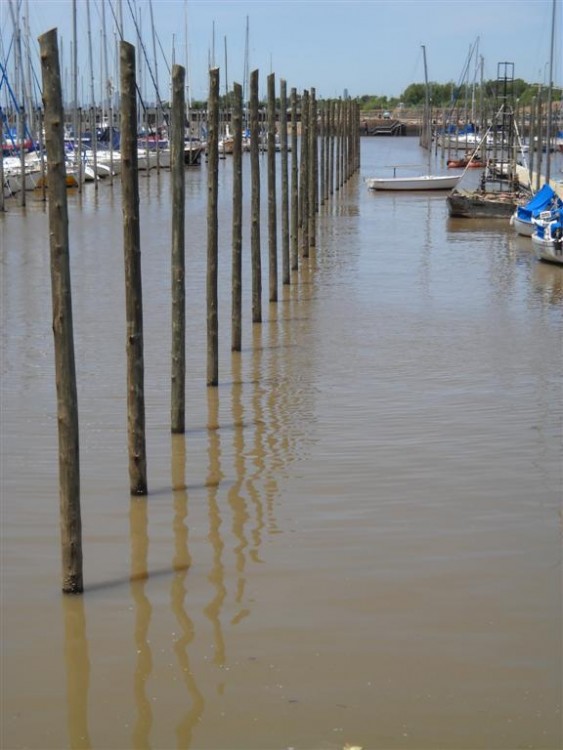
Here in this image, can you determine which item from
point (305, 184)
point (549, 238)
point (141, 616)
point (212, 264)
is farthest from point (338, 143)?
point (141, 616)

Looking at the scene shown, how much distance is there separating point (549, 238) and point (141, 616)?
60.5 feet

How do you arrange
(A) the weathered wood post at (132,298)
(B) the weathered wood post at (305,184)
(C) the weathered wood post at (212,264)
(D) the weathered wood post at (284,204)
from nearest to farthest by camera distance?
(A) the weathered wood post at (132,298) → (C) the weathered wood post at (212,264) → (D) the weathered wood post at (284,204) → (B) the weathered wood post at (305,184)

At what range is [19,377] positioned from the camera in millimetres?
13047

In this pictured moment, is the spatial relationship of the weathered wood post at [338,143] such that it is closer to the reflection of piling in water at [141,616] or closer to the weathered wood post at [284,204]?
the weathered wood post at [284,204]

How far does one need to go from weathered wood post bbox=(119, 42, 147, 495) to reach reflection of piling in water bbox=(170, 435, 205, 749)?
42 cm

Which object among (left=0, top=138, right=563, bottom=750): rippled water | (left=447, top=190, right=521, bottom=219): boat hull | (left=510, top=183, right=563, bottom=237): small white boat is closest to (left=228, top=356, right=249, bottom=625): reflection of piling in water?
(left=0, top=138, right=563, bottom=750): rippled water

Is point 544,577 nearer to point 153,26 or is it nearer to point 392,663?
point 392,663

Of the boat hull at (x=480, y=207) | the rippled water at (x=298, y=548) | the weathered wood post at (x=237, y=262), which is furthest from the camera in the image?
the boat hull at (x=480, y=207)

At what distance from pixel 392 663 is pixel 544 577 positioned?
1506mm

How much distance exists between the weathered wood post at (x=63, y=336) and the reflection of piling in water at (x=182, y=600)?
587 millimetres

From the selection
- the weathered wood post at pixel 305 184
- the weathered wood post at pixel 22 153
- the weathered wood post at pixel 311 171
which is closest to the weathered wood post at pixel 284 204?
the weathered wood post at pixel 305 184

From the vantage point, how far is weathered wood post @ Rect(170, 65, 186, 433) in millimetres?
10219

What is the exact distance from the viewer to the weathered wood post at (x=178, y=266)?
33.5 feet

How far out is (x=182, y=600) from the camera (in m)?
6.85
